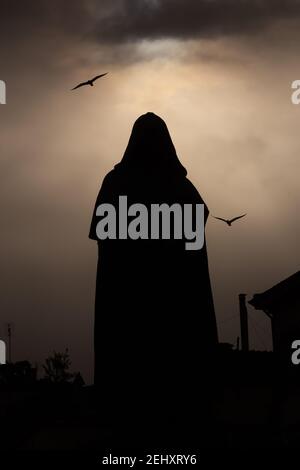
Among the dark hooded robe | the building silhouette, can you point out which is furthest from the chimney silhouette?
the dark hooded robe

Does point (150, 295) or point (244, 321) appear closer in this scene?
point (150, 295)

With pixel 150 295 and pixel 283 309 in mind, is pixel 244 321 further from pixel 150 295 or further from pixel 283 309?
pixel 150 295

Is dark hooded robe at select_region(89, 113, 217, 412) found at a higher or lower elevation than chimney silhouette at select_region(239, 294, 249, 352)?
lower

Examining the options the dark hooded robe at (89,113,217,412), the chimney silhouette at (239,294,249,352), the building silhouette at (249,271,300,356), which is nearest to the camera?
the dark hooded robe at (89,113,217,412)

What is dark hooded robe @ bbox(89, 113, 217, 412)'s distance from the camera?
5445mm

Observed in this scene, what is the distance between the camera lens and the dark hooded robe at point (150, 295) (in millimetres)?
5445

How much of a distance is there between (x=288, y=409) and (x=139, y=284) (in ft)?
20.9

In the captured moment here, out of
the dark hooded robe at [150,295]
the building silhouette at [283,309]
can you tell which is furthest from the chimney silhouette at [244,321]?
the dark hooded robe at [150,295]

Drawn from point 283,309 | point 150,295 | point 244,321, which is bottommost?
point 150,295

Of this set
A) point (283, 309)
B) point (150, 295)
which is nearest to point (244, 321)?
point (283, 309)

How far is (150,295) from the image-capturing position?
18.4 ft

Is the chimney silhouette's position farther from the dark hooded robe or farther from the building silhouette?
the dark hooded robe
